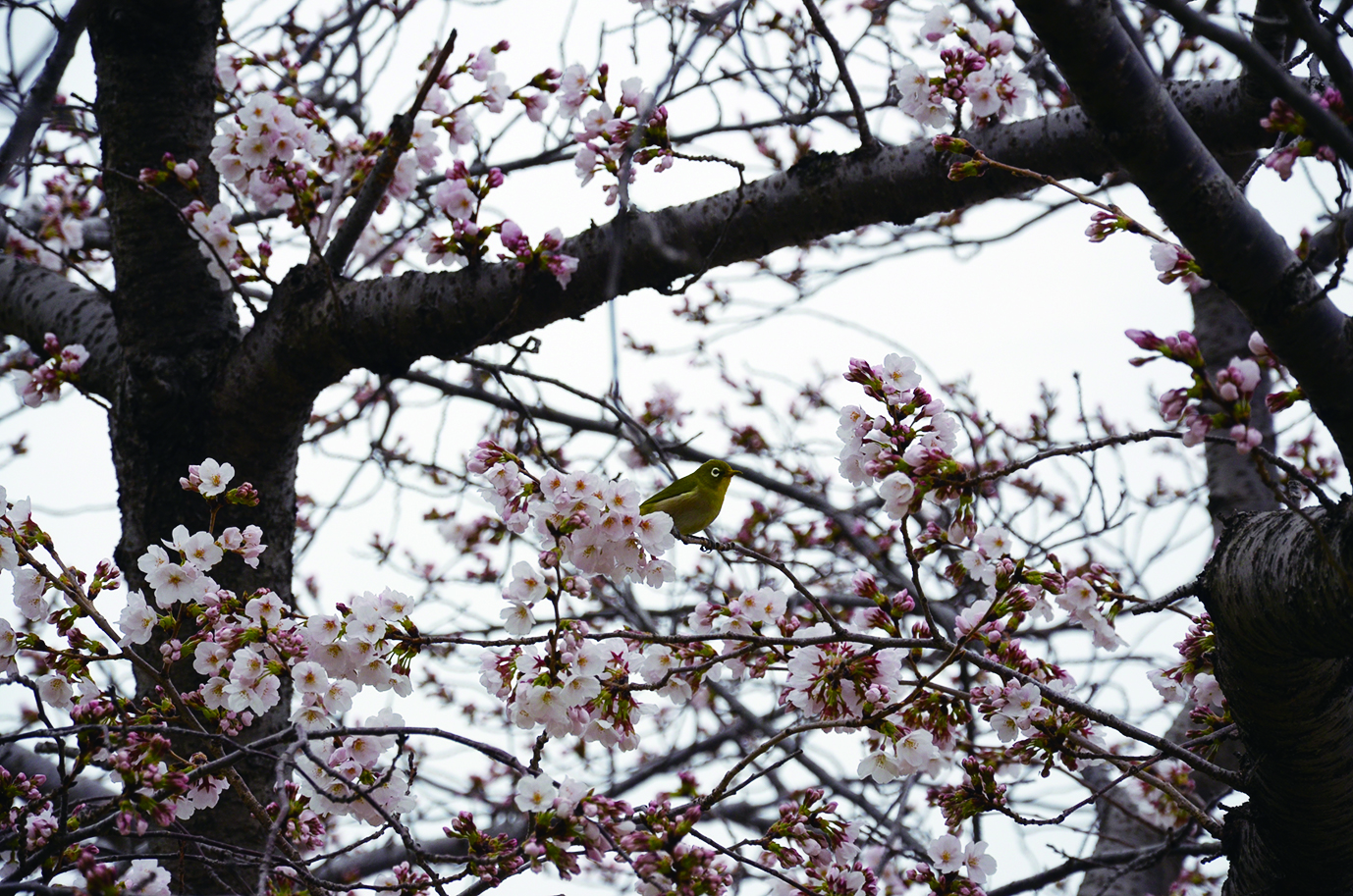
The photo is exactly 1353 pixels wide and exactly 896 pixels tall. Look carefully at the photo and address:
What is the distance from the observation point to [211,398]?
279 cm

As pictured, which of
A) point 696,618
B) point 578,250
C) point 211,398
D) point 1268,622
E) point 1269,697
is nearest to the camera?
point 1268,622

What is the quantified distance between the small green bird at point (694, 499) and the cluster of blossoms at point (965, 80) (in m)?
1.23

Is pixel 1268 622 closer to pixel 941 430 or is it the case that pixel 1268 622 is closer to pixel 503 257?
pixel 941 430

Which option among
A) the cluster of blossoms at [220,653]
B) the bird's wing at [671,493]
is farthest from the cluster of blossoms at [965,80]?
the cluster of blossoms at [220,653]

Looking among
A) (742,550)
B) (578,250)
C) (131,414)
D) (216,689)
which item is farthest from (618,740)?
(131,414)

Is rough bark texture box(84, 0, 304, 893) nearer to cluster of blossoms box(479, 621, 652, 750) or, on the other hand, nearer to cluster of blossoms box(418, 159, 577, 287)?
cluster of blossoms box(418, 159, 577, 287)

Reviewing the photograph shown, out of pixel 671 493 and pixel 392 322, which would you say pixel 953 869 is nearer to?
pixel 671 493

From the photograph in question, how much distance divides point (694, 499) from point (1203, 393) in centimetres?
152

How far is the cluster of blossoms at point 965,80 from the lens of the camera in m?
2.54

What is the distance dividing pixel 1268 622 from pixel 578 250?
1.90m

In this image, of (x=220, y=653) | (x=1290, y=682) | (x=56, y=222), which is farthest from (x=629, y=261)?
(x=56, y=222)

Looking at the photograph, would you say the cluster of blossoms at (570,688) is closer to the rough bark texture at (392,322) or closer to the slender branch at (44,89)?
the rough bark texture at (392,322)

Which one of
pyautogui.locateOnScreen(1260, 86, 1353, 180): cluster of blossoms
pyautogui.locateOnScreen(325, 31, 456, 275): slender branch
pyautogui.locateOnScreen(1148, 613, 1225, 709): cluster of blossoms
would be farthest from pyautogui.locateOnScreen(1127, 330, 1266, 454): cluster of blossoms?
pyautogui.locateOnScreen(325, 31, 456, 275): slender branch

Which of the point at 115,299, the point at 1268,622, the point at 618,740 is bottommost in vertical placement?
the point at 1268,622
